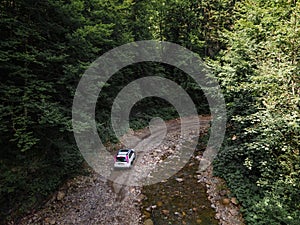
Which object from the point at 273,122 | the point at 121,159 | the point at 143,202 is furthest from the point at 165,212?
the point at 273,122

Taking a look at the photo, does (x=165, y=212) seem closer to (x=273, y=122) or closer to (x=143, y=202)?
(x=143, y=202)

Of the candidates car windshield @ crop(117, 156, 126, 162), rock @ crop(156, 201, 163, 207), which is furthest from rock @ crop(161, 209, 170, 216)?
car windshield @ crop(117, 156, 126, 162)

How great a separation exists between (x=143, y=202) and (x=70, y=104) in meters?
5.59

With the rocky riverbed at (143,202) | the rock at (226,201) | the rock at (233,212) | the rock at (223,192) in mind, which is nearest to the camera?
the rocky riverbed at (143,202)

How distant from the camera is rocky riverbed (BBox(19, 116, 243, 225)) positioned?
26.1 feet

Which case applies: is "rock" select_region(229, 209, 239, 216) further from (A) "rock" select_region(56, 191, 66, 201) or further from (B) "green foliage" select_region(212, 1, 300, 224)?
(A) "rock" select_region(56, 191, 66, 201)

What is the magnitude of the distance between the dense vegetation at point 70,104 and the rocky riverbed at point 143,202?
55cm

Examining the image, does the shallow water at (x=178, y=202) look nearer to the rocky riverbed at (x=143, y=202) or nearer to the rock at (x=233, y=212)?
the rocky riverbed at (x=143, y=202)

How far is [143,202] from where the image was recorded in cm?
891

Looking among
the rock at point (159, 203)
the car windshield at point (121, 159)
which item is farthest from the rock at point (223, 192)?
the car windshield at point (121, 159)

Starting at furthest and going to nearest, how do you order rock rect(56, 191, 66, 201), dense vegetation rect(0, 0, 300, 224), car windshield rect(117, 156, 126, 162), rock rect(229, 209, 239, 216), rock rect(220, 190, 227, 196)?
car windshield rect(117, 156, 126, 162) < rock rect(220, 190, 227, 196) < rock rect(56, 191, 66, 201) < rock rect(229, 209, 239, 216) < dense vegetation rect(0, 0, 300, 224)

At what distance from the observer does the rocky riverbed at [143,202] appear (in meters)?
7.94

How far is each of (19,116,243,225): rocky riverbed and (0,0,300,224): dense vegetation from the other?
0.55 metres

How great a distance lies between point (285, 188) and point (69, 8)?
11.1 metres
